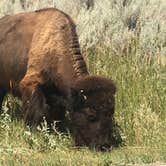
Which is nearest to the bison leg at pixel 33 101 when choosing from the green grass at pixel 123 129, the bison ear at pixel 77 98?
the green grass at pixel 123 129

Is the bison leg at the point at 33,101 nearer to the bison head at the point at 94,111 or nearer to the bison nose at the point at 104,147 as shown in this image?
the bison head at the point at 94,111

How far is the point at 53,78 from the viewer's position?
389 inches

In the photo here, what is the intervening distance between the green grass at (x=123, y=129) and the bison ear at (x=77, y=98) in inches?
22.4

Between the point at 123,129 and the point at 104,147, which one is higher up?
the point at 104,147

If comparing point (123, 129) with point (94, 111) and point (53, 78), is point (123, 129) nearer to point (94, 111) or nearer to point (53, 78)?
point (94, 111)

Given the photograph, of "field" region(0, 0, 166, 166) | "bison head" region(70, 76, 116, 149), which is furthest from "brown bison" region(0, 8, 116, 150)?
"field" region(0, 0, 166, 166)

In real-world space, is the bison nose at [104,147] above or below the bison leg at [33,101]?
below

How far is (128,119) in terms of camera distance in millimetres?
10578

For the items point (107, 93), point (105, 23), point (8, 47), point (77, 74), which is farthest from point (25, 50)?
point (105, 23)

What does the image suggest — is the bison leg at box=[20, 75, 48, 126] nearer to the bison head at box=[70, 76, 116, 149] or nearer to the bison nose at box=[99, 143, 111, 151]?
the bison head at box=[70, 76, 116, 149]

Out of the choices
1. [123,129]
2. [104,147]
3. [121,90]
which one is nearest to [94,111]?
[104,147]

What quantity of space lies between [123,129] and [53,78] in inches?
55.7

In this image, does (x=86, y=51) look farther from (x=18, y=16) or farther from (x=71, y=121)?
(x=71, y=121)

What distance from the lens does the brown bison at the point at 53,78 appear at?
30.4 feet
